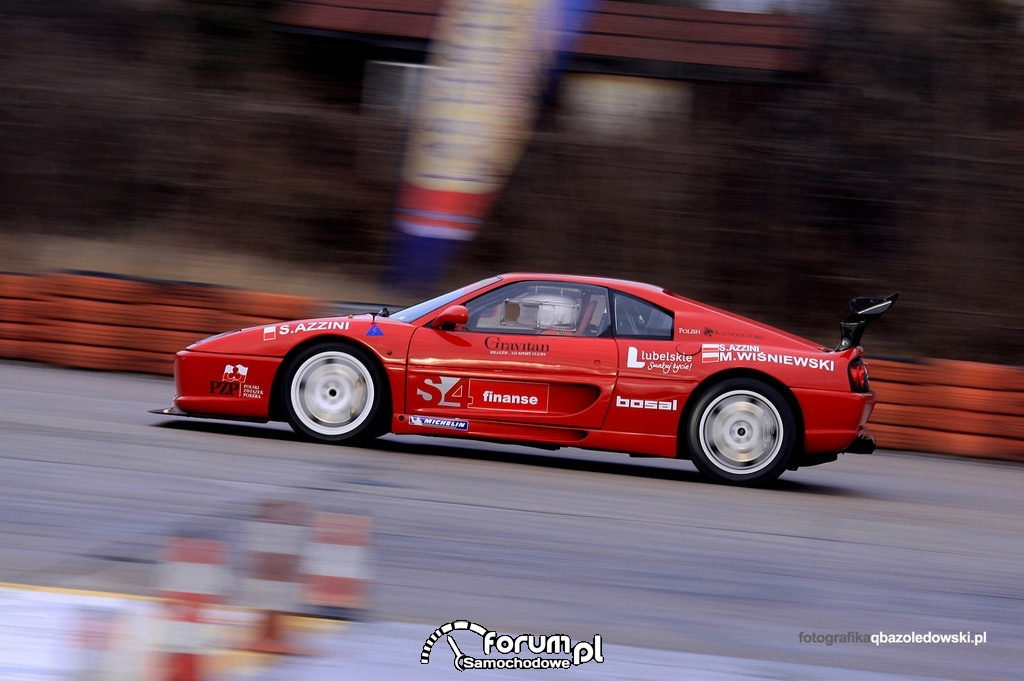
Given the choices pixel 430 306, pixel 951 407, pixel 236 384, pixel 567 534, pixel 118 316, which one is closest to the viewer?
pixel 567 534

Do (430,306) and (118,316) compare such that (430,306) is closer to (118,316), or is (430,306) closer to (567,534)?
(567,534)

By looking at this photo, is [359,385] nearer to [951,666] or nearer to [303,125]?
[951,666]

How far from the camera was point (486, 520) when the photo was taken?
5793mm

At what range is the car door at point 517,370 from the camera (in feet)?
24.6

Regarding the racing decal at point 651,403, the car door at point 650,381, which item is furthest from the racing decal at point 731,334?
the racing decal at point 651,403

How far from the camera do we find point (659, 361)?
758 cm

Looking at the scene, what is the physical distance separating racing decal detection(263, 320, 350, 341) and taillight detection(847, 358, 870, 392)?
3351mm

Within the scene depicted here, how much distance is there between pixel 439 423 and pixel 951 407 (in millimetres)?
5571

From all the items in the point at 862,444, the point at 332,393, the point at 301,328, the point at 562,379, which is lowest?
the point at 862,444

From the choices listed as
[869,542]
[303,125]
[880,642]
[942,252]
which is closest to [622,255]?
[942,252]

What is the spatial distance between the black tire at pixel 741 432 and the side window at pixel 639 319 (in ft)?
1.69

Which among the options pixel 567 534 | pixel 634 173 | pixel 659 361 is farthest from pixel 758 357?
pixel 634 173

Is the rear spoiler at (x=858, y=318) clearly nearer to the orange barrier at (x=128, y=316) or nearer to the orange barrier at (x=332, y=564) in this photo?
the orange barrier at (x=332, y=564)

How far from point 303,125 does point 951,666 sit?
665 inches
